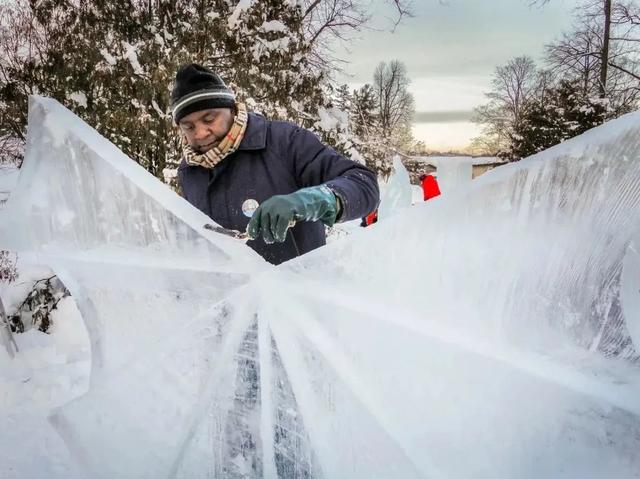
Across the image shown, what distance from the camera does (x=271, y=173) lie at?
171 cm

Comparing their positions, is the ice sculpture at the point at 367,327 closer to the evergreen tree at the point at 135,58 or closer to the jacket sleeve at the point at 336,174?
the jacket sleeve at the point at 336,174

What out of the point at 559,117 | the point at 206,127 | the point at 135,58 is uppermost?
the point at 559,117

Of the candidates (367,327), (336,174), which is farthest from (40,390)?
(367,327)

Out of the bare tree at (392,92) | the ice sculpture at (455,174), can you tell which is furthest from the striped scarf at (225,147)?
the bare tree at (392,92)

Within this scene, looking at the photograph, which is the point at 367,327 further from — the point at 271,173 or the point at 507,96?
the point at 507,96

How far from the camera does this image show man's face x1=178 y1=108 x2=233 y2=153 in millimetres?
1708

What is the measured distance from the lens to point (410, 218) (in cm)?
98

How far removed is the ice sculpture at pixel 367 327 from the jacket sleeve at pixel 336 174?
1.38 feet

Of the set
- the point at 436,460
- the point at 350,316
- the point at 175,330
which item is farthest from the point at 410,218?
the point at 175,330

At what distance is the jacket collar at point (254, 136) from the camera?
1.70m

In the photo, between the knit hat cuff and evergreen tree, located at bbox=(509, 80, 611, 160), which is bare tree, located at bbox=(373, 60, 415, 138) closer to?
evergreen tree, located at bbox=(509, 80, 611, 160)

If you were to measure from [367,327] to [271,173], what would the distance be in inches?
34.8

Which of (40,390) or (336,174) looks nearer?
(336,174)

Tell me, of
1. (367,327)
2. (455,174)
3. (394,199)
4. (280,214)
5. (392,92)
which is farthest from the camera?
(392,92)
